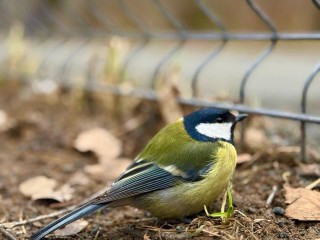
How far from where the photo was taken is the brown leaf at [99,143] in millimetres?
3876

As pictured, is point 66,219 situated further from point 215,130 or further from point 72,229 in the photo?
point 215,130

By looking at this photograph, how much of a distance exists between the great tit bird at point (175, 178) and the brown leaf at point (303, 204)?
32 cm

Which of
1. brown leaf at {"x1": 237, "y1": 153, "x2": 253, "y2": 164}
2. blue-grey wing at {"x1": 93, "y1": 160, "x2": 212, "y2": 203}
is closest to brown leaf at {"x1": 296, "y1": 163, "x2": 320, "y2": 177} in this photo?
brown leaf at {"x1": 237, "y1": 153, "x2": 253, "y2": 164}

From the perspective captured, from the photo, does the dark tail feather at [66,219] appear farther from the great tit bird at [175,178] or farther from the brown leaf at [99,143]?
the brown leaf at [99,143]

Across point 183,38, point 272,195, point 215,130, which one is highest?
point 183,38

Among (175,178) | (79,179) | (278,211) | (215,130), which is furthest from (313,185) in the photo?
(79,179)

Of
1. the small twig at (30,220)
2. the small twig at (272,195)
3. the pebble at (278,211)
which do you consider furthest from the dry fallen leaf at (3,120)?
the pebble at (278,211)

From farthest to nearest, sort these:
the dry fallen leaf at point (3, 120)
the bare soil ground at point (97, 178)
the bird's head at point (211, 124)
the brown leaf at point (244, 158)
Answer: the dry fallen leaf at point (3, 120) < the brown leaf at point (244, 158) < the bird's head at point (211, 124) < the bare soil ground at point (97, 178)

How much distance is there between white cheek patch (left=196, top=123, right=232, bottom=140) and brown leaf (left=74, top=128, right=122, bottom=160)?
3.48 feet

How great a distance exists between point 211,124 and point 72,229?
→ 35.0 inches

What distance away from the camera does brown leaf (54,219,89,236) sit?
9.03ft

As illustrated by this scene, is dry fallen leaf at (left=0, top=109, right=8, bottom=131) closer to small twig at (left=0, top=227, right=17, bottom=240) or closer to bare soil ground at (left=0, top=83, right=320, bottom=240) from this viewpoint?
bare soil ground at (left=0, top=83, right=320, bottom=240)

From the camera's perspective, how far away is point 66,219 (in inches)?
100

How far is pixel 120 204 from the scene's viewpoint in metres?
2.77
